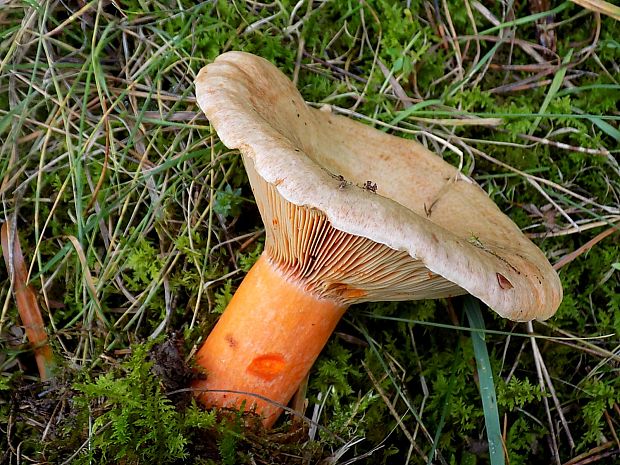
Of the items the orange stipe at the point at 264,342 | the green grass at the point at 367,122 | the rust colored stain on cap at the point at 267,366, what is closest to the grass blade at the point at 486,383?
the green grass at the point at 367,122

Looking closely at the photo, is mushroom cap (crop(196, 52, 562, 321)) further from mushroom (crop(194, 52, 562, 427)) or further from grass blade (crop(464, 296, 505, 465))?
grass blade (crop(464, 296, 505, 465))

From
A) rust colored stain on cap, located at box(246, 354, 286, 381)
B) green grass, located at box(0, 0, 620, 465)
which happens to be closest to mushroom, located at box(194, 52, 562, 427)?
rust colored stain on cap, located at box(246, 354, 286, 381)

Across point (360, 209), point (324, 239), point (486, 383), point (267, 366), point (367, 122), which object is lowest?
point (486, 383)

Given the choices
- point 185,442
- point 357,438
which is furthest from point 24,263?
point 357,438

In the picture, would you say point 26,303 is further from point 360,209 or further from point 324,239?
point 360,209

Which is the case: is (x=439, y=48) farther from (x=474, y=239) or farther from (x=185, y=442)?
(x=185, y=442)

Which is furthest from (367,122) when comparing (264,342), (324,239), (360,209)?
(360,209)
